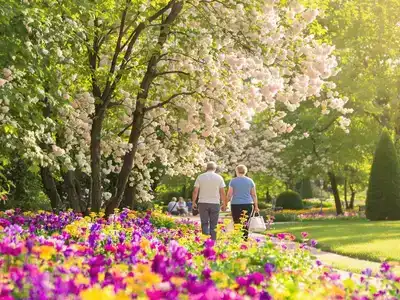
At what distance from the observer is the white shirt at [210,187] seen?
12.2m

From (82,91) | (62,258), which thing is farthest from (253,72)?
(62,258)

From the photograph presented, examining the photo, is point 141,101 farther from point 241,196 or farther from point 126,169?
point 241,196

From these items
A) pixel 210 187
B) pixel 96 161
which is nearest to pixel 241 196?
pixel 210 187

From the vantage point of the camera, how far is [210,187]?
12250mm

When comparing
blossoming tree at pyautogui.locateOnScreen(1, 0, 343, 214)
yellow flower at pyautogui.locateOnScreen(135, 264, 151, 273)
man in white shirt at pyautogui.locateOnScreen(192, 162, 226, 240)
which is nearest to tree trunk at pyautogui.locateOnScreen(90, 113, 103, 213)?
→ blossoming tree at pyautogui.locateOnScreen(1, 0, 343, 214)

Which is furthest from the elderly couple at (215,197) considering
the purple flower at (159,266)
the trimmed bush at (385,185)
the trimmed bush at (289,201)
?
the trimmed bush at (289,201)

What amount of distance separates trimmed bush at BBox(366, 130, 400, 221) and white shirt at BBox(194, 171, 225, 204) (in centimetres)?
1589

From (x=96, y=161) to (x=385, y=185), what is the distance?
1605 centimetres

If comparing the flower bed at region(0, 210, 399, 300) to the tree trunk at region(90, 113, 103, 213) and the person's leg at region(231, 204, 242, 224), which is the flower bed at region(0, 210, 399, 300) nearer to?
the person's leg at region(231, 204, 242, 224)

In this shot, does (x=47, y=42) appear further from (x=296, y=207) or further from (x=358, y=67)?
(x=296, y=207)

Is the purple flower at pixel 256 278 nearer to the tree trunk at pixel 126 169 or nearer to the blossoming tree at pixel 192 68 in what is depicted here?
the blossoming tree at pixel 192 68

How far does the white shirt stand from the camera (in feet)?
40.2

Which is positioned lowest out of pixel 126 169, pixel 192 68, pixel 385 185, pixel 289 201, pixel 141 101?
pixel 126 169

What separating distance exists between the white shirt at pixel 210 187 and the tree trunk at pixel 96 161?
2682 millimetres
